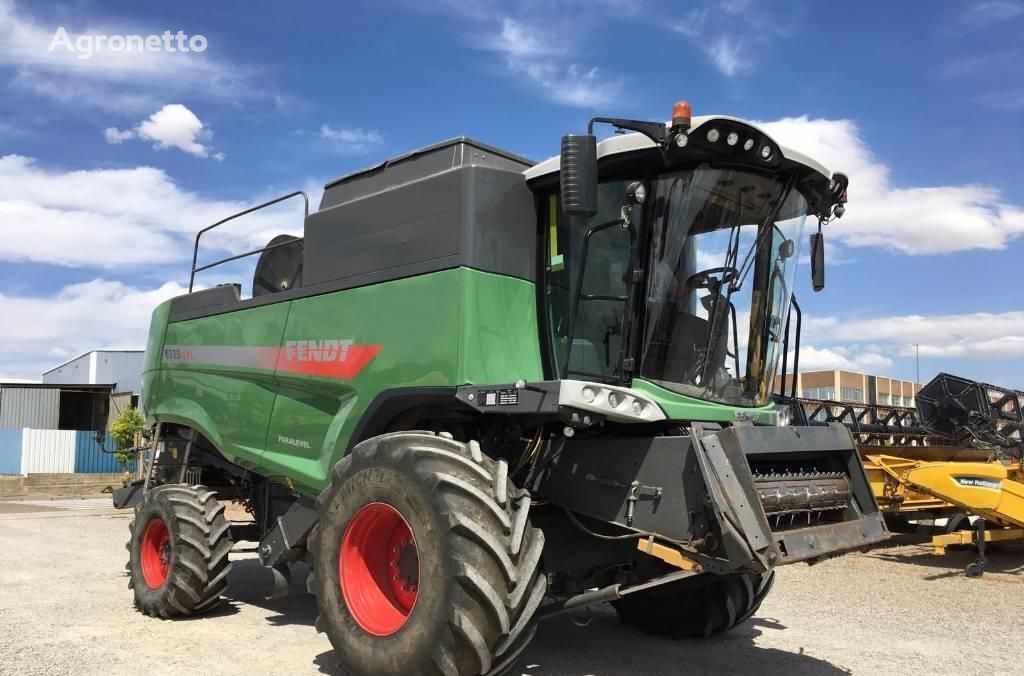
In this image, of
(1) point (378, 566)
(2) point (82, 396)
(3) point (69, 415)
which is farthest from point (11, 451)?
(1) point (378, 566)

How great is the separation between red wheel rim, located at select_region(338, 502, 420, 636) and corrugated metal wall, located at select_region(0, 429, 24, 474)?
1189 inches

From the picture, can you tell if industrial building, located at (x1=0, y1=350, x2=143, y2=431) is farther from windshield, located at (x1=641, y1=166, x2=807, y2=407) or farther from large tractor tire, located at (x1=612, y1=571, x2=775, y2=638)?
windshield, located at (x1=641, y1=166, x2=807, y2=407)

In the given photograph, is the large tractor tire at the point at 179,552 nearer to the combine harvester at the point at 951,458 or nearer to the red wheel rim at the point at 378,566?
the red wheel rim at the point at 378,566

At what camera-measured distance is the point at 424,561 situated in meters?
4.27

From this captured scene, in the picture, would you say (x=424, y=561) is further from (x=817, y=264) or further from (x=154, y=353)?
(x=154, y=353)

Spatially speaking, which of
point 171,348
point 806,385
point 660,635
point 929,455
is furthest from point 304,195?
point 806,385

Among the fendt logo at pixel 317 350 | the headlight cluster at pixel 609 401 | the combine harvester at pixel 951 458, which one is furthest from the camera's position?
the combine harvester at pixel 951 458

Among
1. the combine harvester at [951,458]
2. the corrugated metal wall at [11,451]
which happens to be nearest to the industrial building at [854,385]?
the combine harvester at [951,458]

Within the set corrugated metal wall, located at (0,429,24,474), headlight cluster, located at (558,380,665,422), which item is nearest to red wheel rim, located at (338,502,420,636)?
headlight cluster, located at (558,380,665,422)

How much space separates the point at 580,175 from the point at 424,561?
6.91 feet

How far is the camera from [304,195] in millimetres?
6492

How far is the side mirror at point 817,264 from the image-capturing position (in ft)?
19.2

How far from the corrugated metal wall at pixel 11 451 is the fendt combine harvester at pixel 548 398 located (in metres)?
28.8

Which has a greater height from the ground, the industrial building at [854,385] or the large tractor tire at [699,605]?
the industrial building at [854,385]
